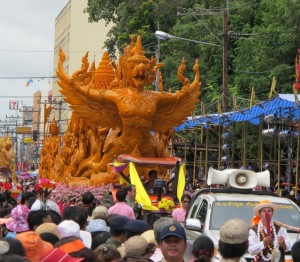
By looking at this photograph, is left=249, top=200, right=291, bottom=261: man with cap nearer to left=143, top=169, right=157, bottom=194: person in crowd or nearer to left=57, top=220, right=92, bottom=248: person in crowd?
left=57, top=220, right=92, bottom=248: person in crowd

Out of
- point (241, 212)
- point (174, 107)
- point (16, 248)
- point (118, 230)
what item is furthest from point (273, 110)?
point (16, 248)

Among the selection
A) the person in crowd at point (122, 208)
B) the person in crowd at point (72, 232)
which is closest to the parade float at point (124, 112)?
the person in crowd at point (122, 208)

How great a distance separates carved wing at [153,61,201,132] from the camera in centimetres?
2486

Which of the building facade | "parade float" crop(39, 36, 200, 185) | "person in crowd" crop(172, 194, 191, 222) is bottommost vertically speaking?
"person in crowd" crop(172, 194, 191, 222)

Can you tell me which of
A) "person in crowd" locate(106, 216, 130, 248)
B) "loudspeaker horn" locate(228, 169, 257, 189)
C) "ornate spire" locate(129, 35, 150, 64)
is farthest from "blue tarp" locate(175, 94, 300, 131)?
"person in crowd" locate(106, 216, 130, 248)

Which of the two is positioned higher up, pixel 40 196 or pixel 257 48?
pixel 257 48

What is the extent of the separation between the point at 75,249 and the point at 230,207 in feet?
17.8

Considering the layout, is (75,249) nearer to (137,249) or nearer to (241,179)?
(137,249)

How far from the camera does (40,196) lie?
1605 cm

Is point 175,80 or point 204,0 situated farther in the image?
point 204,0

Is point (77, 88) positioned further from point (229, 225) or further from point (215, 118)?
point (229, 225)

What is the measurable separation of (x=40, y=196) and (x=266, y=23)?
2320 centimetres

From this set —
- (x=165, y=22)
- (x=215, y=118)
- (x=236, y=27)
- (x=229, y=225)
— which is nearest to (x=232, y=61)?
(x=236, y=27)

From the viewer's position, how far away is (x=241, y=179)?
13789 mm
